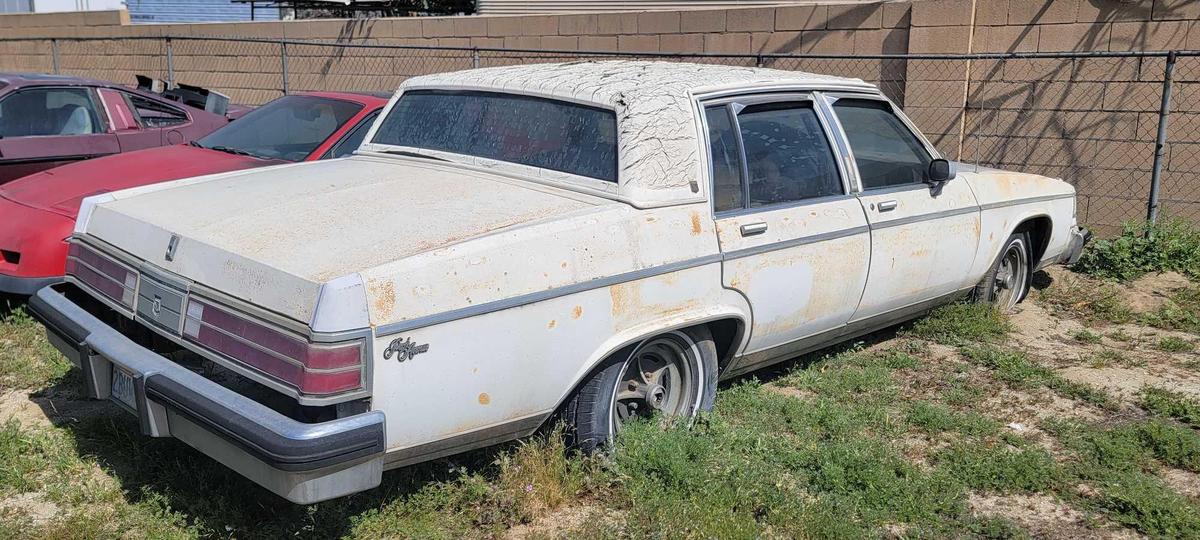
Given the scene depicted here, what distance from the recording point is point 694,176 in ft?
13.3

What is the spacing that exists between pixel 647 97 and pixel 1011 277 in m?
3.41

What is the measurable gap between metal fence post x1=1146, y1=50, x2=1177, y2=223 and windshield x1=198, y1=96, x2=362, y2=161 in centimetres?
574

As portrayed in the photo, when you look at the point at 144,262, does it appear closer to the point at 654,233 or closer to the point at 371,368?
the point at 371,368

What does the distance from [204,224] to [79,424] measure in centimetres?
143

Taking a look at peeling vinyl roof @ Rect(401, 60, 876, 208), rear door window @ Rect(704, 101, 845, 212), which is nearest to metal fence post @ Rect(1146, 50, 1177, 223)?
peeling vinyl roof @ Rect(401, 60, 876, 208)

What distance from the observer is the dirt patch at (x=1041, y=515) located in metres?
3.71

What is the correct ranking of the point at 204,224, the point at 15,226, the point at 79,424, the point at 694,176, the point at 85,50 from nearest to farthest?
the point at 204,224 → the point at 694,176 → the point at 79,424 → the point at 15,226 → the point at 85,50

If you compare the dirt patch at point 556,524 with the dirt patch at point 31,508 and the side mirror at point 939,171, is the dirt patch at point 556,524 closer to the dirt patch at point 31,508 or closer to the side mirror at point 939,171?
the dirt patch at point 31,508

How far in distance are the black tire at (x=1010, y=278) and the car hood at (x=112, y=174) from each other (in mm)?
4443

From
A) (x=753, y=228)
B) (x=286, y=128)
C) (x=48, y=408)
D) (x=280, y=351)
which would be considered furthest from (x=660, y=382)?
(x=286, y=128)

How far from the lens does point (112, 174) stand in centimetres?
629

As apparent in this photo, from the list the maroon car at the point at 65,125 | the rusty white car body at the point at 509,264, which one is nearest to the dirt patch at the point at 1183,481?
the rusty white car body at the point at 509,264

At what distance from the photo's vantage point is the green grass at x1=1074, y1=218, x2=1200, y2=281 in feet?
24.5

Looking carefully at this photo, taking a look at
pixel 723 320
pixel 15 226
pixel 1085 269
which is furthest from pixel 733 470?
pixel 1085 269
